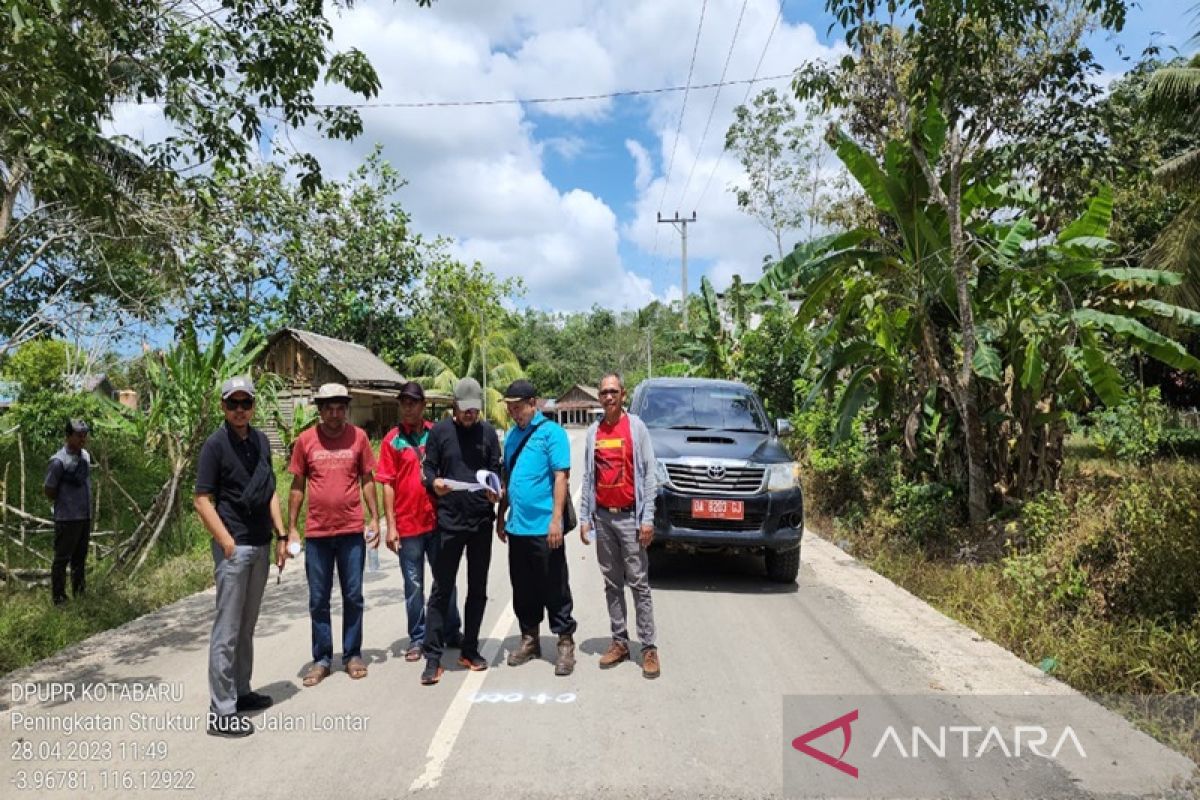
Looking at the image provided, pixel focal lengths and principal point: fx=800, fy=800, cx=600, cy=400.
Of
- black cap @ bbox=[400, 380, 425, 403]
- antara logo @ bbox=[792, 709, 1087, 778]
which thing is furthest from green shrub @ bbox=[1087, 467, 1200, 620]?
black cap @ bbox=[400, 380, 425, 403]

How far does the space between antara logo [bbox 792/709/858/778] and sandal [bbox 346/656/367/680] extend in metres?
2.76

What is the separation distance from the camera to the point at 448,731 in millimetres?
4309

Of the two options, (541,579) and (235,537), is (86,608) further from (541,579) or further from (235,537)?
(541,579)

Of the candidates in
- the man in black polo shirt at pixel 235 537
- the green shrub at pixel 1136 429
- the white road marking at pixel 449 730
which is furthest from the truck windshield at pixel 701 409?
the man in black polo shirt at pixel 235 537

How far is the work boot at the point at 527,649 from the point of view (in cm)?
547

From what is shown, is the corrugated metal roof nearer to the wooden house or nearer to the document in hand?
the wooden house

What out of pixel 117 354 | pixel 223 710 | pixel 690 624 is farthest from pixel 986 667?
pixel 117 354

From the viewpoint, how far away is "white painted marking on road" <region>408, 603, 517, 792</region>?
148 inches

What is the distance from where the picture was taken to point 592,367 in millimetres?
89000

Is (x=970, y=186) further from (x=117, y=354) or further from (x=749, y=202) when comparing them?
(x=749, y=202)

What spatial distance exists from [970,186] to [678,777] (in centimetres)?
807

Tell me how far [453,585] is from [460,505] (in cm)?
59

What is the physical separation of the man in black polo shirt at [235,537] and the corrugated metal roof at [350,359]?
71.7 ft

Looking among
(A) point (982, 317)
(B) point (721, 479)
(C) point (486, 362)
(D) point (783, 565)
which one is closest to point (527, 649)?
(B) point (721, 479)
